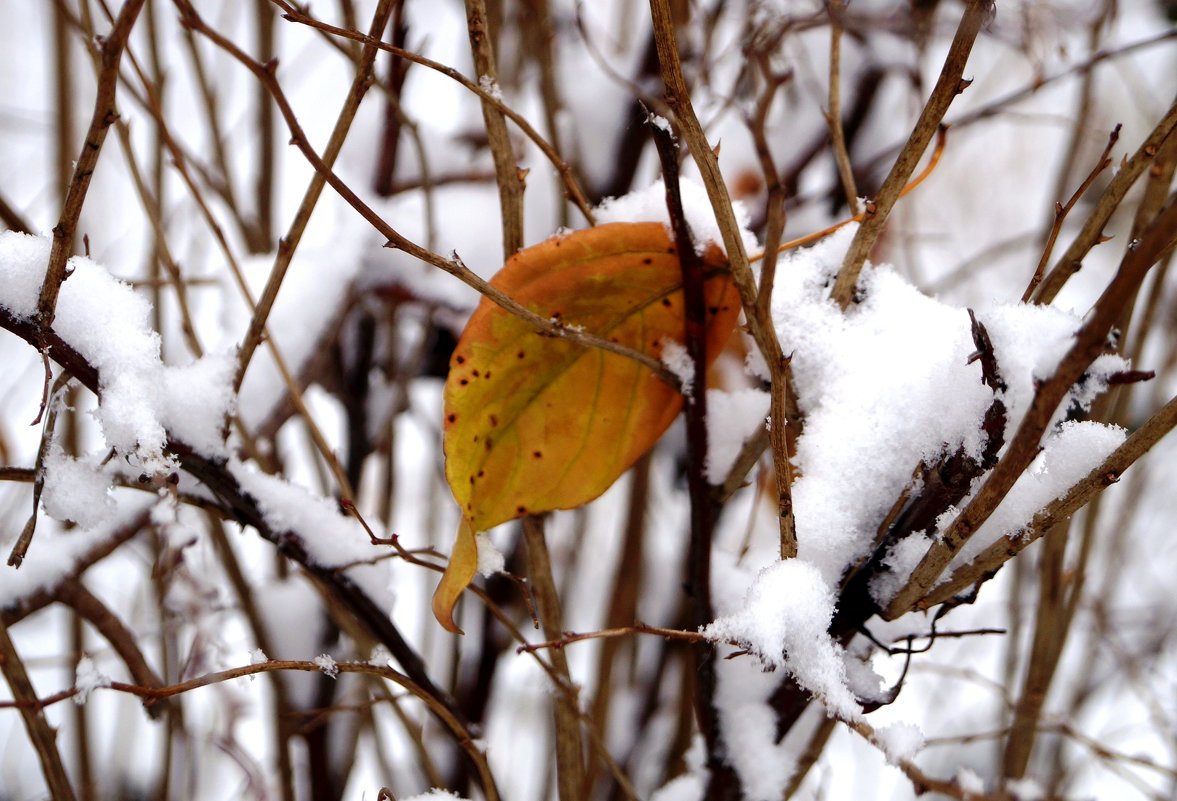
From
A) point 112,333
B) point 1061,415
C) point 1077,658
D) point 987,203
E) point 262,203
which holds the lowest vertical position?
point 1061,415

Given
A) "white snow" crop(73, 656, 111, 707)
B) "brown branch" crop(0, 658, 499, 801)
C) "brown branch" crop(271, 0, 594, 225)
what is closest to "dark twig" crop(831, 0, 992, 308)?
"brown branch" crop(271, 0, 594, 225)

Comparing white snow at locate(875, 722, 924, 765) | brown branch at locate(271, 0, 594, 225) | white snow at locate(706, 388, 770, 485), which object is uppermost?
brown branch at locate(271, 0, 594, 225)

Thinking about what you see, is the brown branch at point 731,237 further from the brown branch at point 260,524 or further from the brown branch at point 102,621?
the brown branch at point 102,621

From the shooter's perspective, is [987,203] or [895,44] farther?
[987,203]

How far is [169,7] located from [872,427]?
1.62m

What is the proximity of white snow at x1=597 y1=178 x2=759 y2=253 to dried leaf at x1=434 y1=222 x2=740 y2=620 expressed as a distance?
0.5 inches

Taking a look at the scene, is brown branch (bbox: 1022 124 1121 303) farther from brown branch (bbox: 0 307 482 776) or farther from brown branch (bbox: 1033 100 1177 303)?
brown branch (bbox: 0 307 482 776)

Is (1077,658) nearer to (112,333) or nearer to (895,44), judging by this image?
(895,44)

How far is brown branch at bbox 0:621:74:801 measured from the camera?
436mm

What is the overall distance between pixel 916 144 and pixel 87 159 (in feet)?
1.01

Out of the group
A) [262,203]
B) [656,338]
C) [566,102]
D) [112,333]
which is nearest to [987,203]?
[566,102]

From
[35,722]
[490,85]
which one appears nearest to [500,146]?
[490,85]

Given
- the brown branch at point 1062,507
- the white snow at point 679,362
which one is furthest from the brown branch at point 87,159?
the brown branch at point 1062,507

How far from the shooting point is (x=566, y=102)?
0.87 metres
